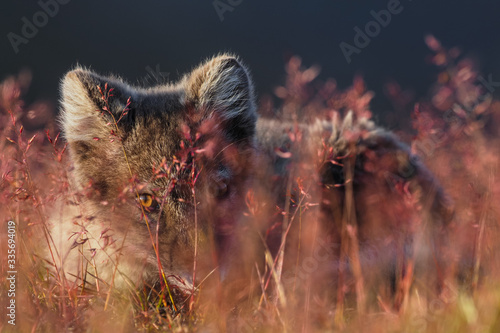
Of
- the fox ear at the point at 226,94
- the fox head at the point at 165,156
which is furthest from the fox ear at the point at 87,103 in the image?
the fox ear at the point at 226,94

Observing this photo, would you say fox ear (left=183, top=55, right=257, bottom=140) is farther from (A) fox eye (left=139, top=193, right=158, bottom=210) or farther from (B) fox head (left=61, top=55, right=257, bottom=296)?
(A) fox eye (left=139, top=193, right=158, bottom=210)

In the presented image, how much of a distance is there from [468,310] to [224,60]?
216cm

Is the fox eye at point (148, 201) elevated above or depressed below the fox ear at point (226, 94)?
below

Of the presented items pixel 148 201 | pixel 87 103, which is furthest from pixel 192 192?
pixel 87 103

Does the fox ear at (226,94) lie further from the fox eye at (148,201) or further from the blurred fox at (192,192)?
the fox eye at (148,201)

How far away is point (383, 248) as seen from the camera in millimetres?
3920

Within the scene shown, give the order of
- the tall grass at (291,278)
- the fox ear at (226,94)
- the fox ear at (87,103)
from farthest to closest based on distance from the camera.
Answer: the fox ear at (226,94), the fox ear at (87,103), the tall grass at (291,278)

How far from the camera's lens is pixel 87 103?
116 inches

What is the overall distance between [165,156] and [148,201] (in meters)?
0.30

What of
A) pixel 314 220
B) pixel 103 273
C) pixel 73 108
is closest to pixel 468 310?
pixel 314 220

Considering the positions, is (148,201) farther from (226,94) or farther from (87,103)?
(226,94)

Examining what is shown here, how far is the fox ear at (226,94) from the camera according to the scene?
3152 mm

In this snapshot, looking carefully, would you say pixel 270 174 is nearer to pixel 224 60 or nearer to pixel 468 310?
pixel 224 60

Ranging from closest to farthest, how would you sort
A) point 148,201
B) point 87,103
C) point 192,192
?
point 192,192 → point 148,201 → point 87,103
